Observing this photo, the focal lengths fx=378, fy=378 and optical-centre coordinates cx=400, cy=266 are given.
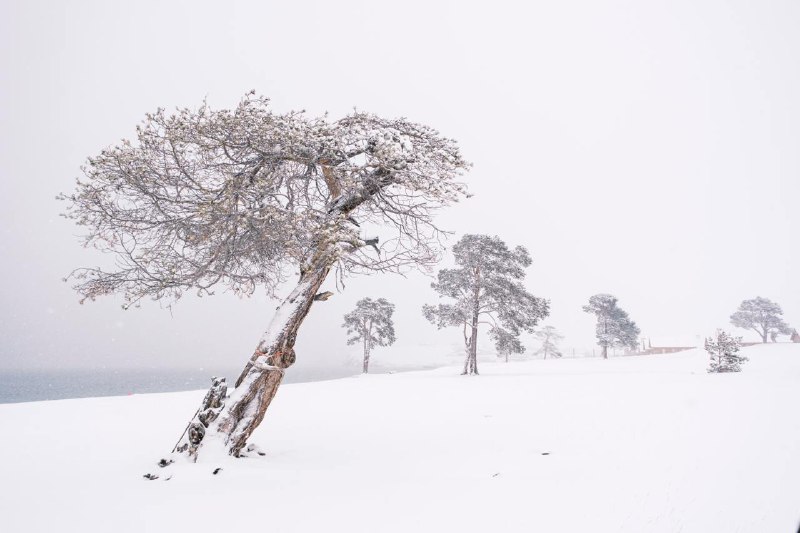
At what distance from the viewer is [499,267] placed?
30.1 meters

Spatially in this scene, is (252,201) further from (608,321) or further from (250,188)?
(608,321)

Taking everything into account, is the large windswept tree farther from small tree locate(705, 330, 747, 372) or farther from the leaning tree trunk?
small tree locate(705, 330, 747, 372)

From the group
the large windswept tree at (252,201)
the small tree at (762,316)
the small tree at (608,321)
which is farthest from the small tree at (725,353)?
the small tree at (762,316)

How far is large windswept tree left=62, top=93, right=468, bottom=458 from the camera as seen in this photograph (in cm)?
645

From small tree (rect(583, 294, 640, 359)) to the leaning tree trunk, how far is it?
55.6m

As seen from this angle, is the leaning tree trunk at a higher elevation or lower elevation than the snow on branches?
lower

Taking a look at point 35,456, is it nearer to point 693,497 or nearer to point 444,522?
point 444,522

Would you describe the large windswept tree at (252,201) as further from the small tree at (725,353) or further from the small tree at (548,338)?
the small tree at (548,338)

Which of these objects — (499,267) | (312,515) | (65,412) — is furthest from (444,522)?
(499,267)

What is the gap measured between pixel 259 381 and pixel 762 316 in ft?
265

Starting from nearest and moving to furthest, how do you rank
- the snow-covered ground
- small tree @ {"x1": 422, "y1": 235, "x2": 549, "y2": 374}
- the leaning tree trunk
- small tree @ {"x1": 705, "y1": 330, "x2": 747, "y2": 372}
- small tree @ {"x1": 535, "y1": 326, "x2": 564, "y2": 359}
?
Result: the snow-covered ground → the leaning tree trunk → small tree @ {"x1": 705, "y1": 330, "x2": 747, "y2": 372} → small tree @ {"x1": 422, "y1": 235, "x2": 549, "y2": 374} → small tree @ {"x1": 535, "y1": 326, "x2": 564, "y2": 359}

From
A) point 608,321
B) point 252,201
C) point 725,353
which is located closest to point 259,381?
point 252,201

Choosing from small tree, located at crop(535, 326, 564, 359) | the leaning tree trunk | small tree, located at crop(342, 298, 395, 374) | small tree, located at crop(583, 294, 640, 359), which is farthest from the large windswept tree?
small tree, located at crop(535, 326, 564, 359)

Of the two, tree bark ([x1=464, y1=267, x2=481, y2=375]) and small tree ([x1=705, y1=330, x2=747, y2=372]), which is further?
tree bark ([x1=464, y1=267, x2=481, y2=375])
